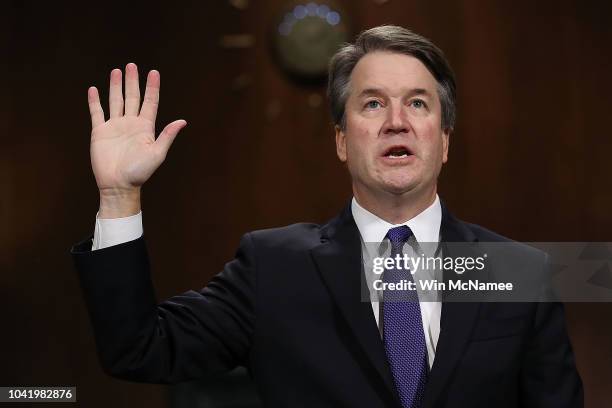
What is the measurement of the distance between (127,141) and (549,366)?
708mm

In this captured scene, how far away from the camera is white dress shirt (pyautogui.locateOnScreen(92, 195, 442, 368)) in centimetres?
126

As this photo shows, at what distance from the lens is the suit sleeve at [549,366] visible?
4.49ft

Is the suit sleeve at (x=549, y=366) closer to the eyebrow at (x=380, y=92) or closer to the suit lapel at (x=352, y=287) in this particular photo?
the suit lapel at (x=352, y=287)

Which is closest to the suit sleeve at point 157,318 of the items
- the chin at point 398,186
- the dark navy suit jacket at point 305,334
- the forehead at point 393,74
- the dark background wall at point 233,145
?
the dark navy suit jacket at point 305,334

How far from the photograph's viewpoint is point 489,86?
7.86 feet

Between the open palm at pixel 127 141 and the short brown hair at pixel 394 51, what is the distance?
0.39m

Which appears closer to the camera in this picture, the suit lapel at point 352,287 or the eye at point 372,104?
the suit lapel at point 352,287

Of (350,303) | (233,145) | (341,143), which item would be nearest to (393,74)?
(341,143)

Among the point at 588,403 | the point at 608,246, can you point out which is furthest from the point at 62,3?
the point at 588,403

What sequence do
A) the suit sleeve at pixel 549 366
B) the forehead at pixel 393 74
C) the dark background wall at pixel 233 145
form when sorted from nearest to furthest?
the suit sleeve at pixel 549 366, the forehead at pixel 393 74, the dark background wall at pixel 233 145

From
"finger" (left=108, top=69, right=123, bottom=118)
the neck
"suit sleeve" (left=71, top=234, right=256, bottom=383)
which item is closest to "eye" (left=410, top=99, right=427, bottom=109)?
the neck

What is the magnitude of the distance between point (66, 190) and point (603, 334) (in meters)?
1.46

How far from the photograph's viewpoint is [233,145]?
7.84 ft

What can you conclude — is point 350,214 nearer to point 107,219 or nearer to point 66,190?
point 107,219
